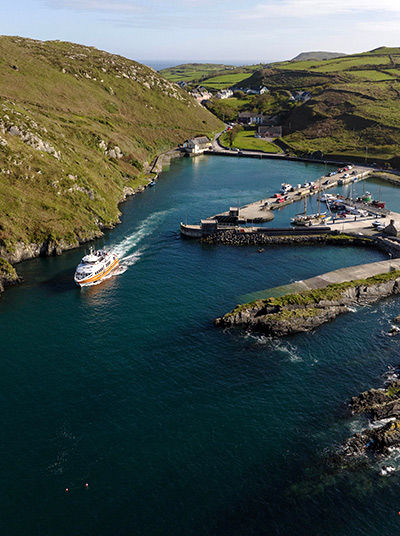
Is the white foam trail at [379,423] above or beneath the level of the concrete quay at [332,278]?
beneath

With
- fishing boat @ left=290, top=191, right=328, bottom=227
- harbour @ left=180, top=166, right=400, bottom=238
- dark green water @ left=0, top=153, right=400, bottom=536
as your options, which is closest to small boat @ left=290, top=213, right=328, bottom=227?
fishing boat @ left=290, top=191, right=328, bottom=227

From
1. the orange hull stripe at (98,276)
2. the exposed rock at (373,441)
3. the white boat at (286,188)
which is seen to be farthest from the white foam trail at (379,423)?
the white boat at (286,188)

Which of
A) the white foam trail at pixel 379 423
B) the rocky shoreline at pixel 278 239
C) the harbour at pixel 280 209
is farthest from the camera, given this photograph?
the harbour at pixel 280 209

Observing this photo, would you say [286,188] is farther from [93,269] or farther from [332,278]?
[93,269]

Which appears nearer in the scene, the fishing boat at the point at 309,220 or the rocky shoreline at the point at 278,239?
the rocky shoreline at the point at 278,239

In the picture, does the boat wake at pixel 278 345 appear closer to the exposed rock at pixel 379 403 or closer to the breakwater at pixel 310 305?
the breakwater at pixel 310 305

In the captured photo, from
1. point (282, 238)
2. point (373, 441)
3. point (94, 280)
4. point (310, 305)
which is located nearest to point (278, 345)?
point (310, 305)
